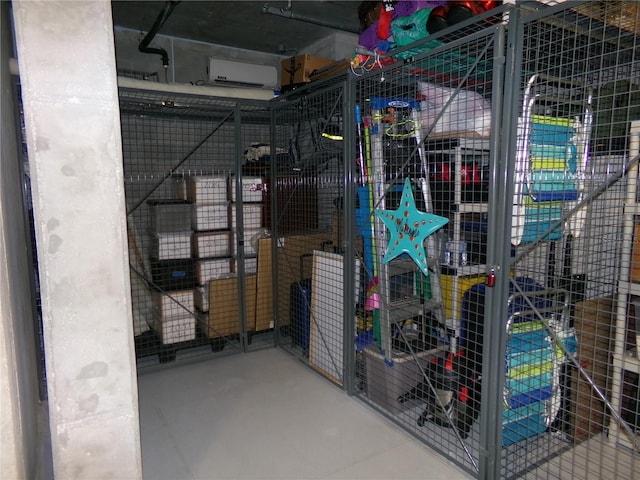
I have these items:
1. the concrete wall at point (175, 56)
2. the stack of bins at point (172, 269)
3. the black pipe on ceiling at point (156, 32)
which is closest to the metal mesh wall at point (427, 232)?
the stack of bins at point (172, 269)

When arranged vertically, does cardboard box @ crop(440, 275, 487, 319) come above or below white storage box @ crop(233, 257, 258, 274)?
above

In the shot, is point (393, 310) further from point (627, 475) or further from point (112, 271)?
Result: point (112, 271)

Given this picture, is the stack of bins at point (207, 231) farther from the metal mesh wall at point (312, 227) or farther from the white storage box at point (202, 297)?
the metal mesh wall at point (312, 227)

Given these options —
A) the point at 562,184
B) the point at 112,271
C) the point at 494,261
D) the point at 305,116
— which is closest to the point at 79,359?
the point at 112,271

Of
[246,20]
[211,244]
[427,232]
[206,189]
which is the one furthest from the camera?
[246,20]

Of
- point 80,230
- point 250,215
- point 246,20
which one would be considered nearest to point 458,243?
point 80,230

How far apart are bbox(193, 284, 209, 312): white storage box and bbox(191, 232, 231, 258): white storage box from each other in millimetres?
316

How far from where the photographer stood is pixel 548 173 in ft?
7.18

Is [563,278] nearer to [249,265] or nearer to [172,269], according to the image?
[249,265]

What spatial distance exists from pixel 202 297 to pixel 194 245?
0.51m

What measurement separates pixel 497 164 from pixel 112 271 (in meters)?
1.75

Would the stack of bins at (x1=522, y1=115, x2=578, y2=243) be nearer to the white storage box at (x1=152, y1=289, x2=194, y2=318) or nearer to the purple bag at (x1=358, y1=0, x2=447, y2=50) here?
the purple bag at (x1=358, y1=0, x2=447, y2=50)

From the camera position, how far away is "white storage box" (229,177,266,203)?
4.24 meters

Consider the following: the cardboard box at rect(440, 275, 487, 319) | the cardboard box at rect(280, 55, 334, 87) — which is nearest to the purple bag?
the cardboard box at rect(280, 55, 334, 87)
